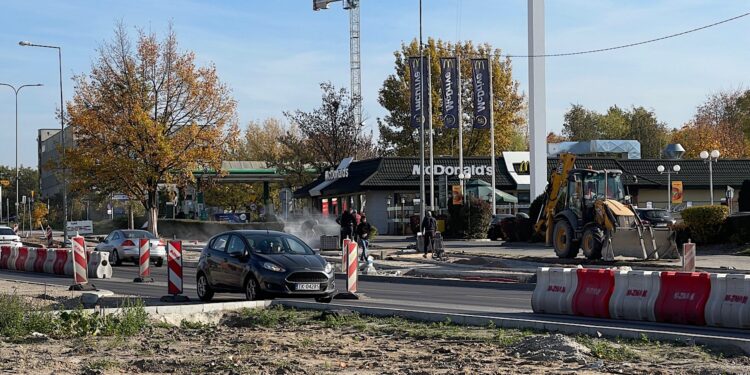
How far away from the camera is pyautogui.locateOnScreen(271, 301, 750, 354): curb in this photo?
12445 millimetres

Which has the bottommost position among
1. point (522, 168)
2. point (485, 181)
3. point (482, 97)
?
point (485, 181)

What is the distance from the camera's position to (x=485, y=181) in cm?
6506

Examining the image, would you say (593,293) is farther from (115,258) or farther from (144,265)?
(115,258)

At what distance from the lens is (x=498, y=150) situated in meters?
89.9

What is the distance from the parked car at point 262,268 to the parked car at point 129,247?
17.1m

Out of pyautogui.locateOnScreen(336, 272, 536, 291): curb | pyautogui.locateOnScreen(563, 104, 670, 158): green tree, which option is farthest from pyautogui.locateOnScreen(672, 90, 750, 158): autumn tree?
pyautogui.locateOnScreen(336, 272, 536, 291): curb

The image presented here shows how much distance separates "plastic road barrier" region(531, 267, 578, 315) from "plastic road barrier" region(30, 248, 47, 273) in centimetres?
2152

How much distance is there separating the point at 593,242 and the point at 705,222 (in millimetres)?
7154

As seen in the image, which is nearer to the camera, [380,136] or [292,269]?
[292,269]

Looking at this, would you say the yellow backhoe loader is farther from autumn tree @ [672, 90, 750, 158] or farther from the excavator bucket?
autumn tree @ [672, 90, 750, 158]

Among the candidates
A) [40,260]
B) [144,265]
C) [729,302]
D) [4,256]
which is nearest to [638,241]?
[144,265]

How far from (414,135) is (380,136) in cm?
373

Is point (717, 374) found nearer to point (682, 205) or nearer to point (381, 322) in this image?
point (381, 322)

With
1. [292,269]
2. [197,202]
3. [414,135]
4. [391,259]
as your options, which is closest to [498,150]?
[414,135]
